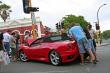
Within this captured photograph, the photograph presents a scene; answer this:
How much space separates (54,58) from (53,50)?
319 millimetres

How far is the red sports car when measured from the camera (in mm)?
15203

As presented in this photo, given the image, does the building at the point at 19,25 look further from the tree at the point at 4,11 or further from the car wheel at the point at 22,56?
the car wheel at the point at 22,56

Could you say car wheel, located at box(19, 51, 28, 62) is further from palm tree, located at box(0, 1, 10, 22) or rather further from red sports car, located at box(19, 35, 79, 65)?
palm tree, located at box(0, 1, 10, 22)

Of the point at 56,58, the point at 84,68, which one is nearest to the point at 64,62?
the point at 56,58

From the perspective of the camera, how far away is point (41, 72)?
13789mm

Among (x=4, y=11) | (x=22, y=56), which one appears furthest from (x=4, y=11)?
(x=22, y=56)

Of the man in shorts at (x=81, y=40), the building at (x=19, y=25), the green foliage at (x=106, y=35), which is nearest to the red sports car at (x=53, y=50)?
the man in shorts at (x=81, y=40)

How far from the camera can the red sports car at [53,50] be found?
49.9 feet

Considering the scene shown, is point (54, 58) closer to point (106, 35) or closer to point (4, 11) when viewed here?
point (4, 11)

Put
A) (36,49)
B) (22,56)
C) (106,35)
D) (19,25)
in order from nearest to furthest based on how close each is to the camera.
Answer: (36,49) → (22,56) → (19,25) → (106,35)

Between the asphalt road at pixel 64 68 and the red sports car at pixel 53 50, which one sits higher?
the red sports car at pixel 53 50

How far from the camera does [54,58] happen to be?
15.6 m

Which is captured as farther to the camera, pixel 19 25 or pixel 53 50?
pixel 19 25

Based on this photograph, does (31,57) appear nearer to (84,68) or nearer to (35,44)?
(35,44)
